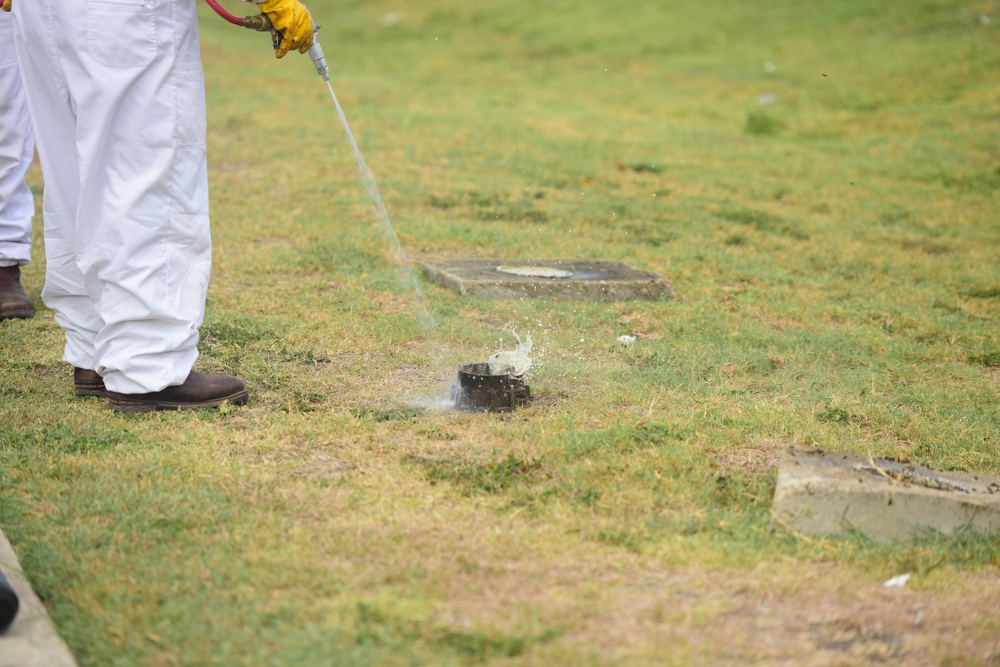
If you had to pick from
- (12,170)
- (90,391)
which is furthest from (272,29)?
(12,170)

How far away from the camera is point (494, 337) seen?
4.58m

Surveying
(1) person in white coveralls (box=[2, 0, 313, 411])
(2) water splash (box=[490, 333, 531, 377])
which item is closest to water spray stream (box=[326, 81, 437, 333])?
(2) water splash (box=[490, 333, 531, 377])

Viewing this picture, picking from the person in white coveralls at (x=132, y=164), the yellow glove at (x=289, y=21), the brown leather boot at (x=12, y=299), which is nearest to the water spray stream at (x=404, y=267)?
the yellow glove at (x=289, y=21)

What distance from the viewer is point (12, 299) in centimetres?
468

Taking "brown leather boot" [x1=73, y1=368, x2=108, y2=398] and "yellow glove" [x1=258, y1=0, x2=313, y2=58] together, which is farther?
"brown leather boot" [x1=73, y1=368, x2=108, y2=398]

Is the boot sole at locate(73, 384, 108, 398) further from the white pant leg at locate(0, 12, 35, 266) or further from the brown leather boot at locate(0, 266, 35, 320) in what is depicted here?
the white pant leg at locate(0, 12, 35, 266)

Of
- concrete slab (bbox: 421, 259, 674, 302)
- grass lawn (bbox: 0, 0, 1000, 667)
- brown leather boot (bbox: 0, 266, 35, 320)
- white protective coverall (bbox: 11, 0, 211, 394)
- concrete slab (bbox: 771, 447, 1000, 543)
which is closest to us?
grass lawn (bbox: 0, 0, 1000, 667)

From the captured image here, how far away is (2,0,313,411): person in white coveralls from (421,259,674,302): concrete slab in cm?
194

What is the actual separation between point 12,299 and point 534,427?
2.52m

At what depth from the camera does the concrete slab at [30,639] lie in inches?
81.0

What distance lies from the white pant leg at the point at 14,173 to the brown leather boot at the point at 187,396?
1780mm

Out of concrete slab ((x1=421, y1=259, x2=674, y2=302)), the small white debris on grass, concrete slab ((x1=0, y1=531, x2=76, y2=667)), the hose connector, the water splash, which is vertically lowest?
concrete slab ((x1=421, y1=259, x2=674, y2=302))

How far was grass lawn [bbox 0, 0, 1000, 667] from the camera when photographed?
89.7 inches

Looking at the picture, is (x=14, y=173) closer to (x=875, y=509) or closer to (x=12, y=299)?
(x=12, y=299)
